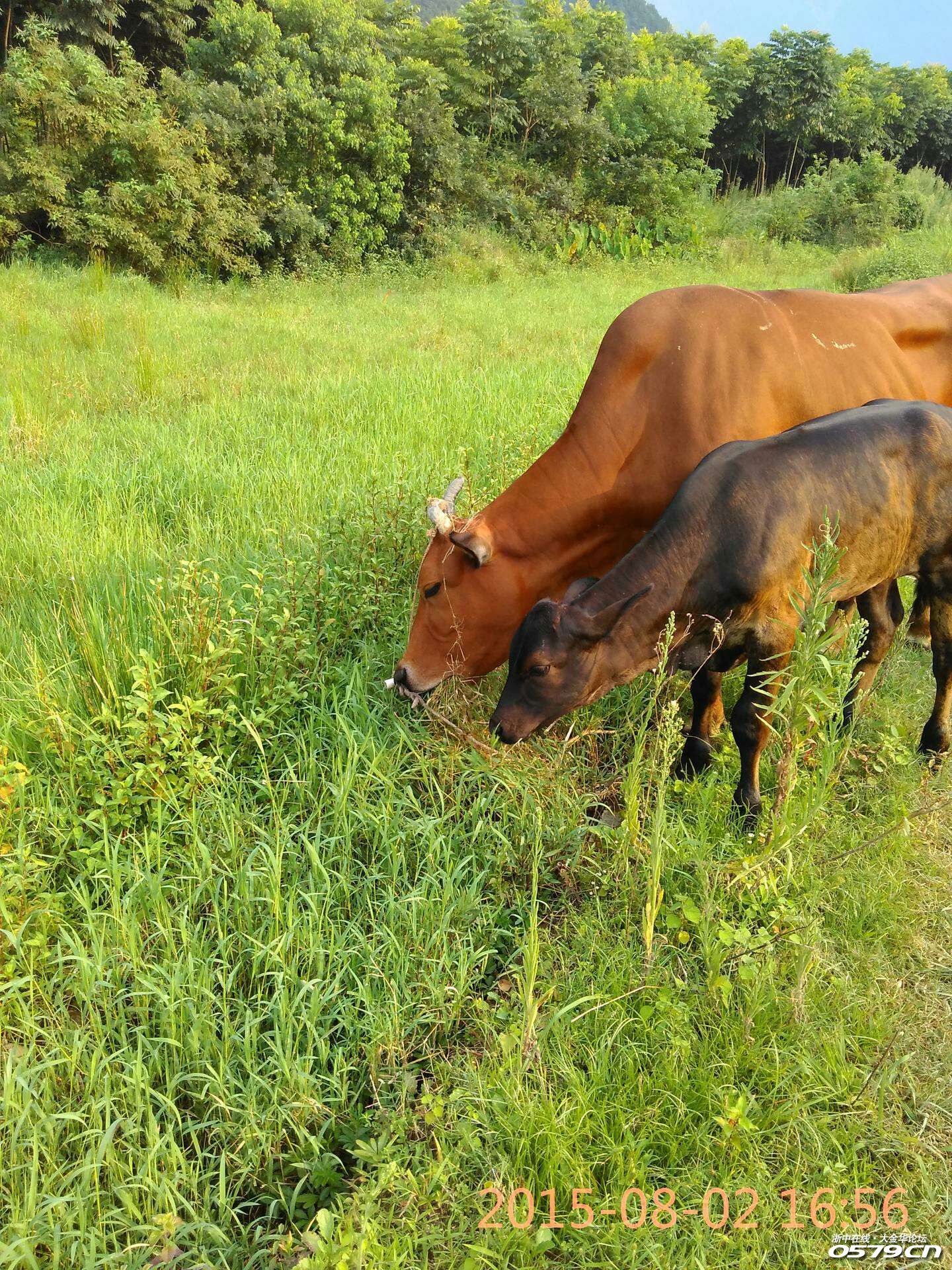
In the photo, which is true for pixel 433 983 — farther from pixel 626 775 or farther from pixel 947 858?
pixel 947 858

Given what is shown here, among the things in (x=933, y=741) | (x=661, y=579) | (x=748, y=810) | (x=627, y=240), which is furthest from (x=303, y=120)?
(x=748, y=810)

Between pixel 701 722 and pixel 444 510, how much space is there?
4.74ft

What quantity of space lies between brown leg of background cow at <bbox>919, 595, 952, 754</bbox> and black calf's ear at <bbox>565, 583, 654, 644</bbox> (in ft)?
5.19

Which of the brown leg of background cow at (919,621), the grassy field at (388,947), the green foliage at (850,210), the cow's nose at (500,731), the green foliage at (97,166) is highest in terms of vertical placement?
the green foliage at (850,210)

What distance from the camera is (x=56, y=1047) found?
219 cm

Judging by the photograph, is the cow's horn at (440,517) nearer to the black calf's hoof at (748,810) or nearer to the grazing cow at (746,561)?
the grazing cow at (746,561)

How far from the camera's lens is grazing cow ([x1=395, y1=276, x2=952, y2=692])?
3.80 metres

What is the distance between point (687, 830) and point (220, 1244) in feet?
6.28

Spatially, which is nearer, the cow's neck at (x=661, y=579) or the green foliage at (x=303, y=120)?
the cow's neck at (x=661, y=579)

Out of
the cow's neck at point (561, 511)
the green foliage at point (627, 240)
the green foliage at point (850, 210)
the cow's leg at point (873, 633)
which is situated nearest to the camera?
the cow's neck at point (561, 511)

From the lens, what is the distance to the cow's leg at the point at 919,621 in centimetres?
431

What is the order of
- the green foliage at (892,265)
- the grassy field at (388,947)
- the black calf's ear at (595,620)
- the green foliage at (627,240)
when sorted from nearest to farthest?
1. the grassy field at (388,947)
2. the black calf's ear at (595,620)
3. the green foliage at (892,265)
4. the green foliage at (627,240)

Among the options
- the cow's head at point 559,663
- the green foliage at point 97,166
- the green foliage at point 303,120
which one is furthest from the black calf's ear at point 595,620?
the green foliage at point 303,120

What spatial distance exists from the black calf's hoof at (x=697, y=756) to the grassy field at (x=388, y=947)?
7 centimetres
